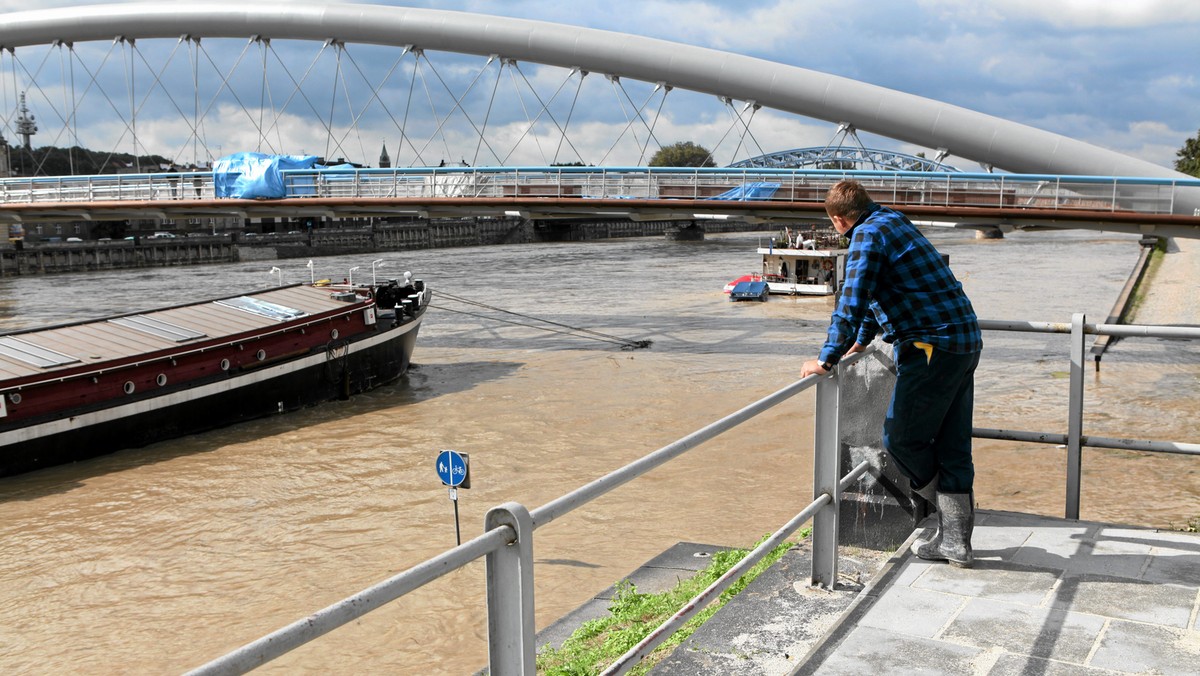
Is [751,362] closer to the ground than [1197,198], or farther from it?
closer to the ground

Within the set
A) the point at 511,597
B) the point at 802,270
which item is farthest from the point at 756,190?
the point at 511,597

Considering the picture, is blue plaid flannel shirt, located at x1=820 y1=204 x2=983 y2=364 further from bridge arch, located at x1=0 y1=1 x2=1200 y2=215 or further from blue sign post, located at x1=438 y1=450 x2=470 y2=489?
bridge arch, located at x1=0 y1=1 x2=1200 y2=215

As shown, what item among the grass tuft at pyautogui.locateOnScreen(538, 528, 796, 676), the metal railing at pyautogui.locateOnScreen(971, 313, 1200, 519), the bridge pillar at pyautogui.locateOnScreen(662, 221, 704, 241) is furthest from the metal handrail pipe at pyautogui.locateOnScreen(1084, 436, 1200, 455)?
the bridge pillar at pyautogui.locateOnScreen(662, 221, 704, 241)

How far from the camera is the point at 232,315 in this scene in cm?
2359

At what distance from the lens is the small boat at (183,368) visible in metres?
18.3

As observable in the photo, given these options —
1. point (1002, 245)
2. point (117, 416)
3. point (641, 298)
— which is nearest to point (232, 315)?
point (117, 416)

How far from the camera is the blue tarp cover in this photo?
119 feet

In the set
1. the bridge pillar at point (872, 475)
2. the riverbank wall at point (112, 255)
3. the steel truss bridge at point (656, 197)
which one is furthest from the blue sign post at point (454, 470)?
the riverbank wall at point (112, 255)

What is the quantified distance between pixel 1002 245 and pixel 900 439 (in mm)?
96140

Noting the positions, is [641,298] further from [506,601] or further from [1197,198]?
[506,601]

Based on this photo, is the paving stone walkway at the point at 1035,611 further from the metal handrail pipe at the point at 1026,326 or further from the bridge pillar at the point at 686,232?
the bridge pillar at the point at 686,232

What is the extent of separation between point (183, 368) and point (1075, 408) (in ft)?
62.0

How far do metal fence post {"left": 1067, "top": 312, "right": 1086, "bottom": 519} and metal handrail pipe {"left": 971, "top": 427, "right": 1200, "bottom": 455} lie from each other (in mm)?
59

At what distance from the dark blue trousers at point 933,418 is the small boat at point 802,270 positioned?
145 feet
